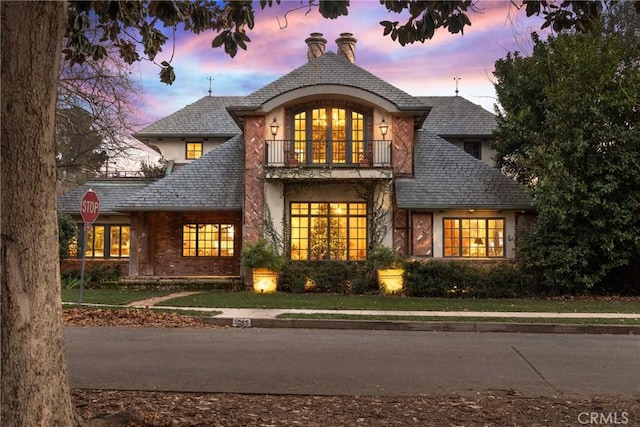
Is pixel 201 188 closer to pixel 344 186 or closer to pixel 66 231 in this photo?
pixel 344 186

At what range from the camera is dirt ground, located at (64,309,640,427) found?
4.71 meters

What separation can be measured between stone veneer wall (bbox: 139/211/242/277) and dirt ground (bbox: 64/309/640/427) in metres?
17.1

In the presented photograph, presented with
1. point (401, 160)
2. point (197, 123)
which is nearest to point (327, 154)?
point (401, 160)

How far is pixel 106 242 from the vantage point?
2491 centimetres

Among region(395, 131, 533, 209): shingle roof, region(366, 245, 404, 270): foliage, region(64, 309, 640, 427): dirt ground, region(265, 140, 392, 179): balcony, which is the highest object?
region(265, 140, 392, 179): balcony

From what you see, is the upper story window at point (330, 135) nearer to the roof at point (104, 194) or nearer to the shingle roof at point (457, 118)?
the shingle roof at point (457, 118)

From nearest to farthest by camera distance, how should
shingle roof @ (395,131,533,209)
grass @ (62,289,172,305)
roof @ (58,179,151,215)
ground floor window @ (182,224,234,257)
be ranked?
grass @ (62,289,172,305) → shingle roof @ (395,131,533,209) → ground floor window @ (182,224,234,257) → roof @ (58,179,151,215)

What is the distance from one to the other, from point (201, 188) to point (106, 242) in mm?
6052

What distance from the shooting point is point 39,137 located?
3691mm

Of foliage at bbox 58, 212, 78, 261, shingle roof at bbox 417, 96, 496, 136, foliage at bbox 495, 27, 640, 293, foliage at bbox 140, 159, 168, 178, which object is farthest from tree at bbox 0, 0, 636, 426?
foliage at bbox 140, 159, 168, 178

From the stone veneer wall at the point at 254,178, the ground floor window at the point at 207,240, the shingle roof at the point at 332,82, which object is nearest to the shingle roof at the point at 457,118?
the shingle roof at the point at 332,82

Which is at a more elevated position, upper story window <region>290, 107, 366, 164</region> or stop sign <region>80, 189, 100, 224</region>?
upper story window <region>290, 107, 366, 164</region>

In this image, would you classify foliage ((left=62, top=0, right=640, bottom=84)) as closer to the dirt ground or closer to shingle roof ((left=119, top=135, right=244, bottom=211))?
the dirt ground

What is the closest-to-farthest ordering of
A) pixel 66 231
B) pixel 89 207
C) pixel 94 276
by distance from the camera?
pixel 89 207 < pixel 94 276 < pixel 66 231
